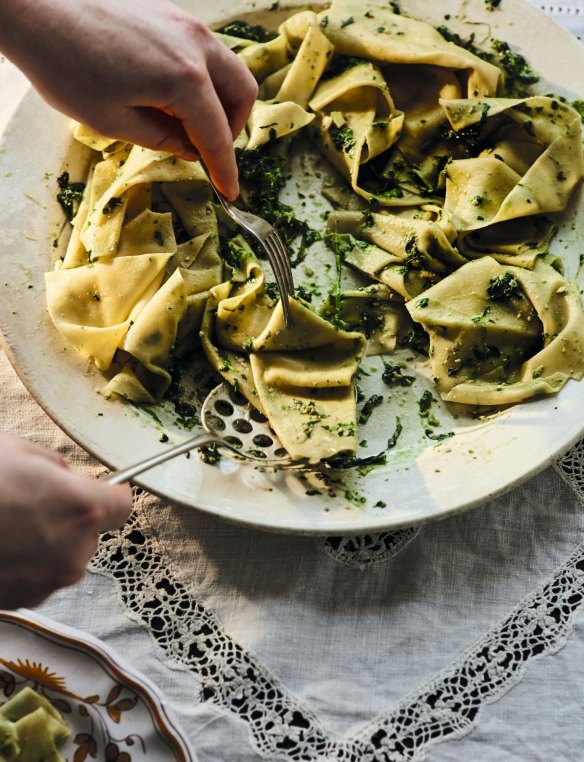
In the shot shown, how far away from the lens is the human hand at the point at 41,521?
199 centimetres

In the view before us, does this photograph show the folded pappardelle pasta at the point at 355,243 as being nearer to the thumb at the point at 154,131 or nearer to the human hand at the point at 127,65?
the thumb at the point at 154,131

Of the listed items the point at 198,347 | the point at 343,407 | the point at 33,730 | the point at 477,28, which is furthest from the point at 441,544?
the point at 477,28

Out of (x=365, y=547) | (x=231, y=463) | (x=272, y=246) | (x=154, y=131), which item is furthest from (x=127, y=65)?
(x=365, y=547)

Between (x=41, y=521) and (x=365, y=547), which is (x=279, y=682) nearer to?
(x=365, y=547)

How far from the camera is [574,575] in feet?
9.65

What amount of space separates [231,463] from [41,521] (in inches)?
35.2

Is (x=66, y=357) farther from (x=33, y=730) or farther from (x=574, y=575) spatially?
(x=574, y=575)

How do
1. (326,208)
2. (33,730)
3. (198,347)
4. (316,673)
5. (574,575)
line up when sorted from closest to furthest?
(33,730)
(316,673)
(574,575)
(198,347)
(326,208)

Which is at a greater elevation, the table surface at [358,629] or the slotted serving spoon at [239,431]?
the slotted serving spoon at [239,431]

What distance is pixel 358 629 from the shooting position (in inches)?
111

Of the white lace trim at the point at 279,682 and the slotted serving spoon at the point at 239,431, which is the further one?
the slotted serving spoon at the point at 239,431

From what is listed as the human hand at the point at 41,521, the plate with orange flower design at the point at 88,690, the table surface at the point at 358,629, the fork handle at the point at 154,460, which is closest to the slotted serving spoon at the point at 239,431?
the fork handle at the point at 154,460

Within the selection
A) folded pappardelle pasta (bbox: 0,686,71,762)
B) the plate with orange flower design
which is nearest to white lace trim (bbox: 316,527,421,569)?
the plate with orange flower design

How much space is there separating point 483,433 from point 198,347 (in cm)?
111
